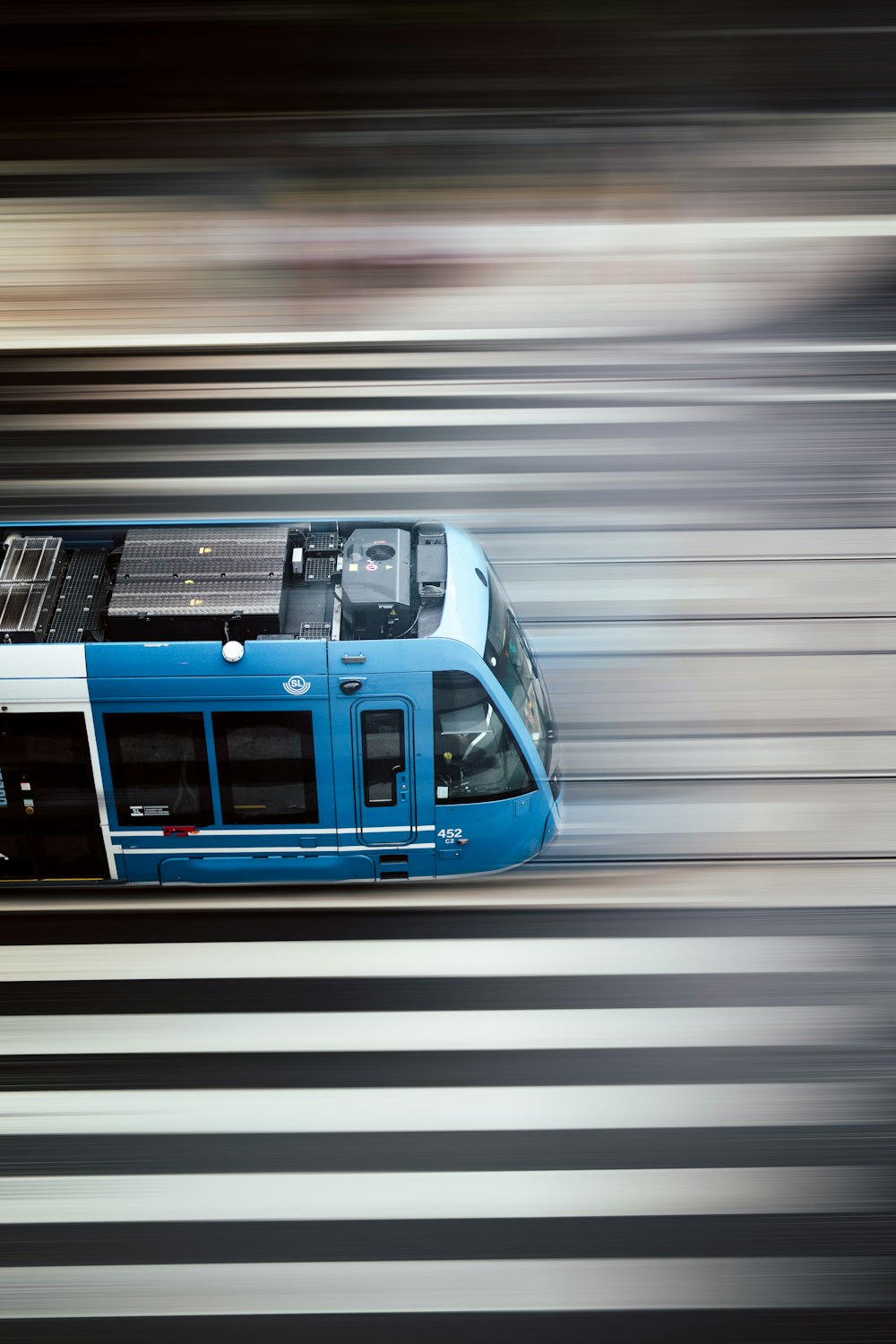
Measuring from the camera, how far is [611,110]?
131 centimetres

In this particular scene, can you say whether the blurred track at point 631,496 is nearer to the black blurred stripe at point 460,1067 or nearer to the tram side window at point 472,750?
the tram side window at point 472,750

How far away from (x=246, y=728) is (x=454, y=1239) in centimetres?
135

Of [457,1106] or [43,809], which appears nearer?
[457,1106]

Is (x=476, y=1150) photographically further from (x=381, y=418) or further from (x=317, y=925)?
(x=381, y=418)

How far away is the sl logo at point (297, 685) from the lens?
2078mm

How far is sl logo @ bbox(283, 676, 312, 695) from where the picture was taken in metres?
2.08

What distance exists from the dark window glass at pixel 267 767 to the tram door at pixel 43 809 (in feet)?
0.85

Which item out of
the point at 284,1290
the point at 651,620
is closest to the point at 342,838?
the point at 651,620

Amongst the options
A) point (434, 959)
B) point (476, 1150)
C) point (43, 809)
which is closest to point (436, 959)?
point (434, 959)

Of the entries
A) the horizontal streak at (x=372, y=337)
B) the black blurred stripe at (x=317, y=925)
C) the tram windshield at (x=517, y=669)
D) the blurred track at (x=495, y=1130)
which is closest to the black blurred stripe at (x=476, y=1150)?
the blurred track at (x=495, y=1130)

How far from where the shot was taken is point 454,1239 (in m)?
0.88

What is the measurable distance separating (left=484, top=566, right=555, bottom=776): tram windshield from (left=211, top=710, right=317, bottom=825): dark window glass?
0.40m

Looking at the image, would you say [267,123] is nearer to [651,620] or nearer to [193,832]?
[193,832]

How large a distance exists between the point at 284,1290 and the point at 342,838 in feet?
4.20
